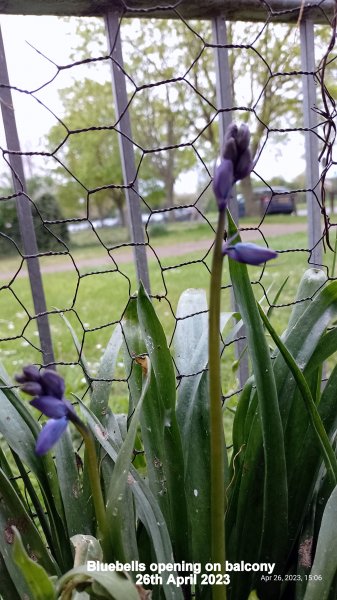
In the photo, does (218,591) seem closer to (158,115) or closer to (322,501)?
(322,501)

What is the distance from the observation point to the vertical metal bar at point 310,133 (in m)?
0.74

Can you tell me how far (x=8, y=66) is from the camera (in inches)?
23.7

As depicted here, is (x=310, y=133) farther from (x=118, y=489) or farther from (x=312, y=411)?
(x=118, y=489)

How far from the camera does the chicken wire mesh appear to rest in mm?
630

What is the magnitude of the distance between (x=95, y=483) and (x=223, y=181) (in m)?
0.25

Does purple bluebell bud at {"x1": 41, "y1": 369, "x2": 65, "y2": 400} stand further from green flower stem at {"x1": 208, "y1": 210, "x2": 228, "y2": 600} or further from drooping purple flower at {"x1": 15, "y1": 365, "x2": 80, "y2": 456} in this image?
green flower stem at {"x1": 208, "y1": 210, "x2": 228, "y2": 600}

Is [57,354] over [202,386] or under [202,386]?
over

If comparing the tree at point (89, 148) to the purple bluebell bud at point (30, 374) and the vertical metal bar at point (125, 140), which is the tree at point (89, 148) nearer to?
the vertical metal bar at point (125, 140)

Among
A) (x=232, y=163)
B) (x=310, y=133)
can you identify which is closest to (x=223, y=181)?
(x=232, y=163)

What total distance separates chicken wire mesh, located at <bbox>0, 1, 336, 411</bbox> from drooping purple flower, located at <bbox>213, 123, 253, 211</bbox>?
27 centimetres

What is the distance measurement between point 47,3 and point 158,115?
164 centimetres

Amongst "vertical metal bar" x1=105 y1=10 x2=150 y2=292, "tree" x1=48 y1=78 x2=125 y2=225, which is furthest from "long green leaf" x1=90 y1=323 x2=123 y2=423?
"tree" x1=48 y1=78 x2=125 y2=225

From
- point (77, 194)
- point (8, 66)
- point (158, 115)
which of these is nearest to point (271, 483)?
point (8, 66)

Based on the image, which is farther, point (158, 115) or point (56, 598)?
point (158, 115)
